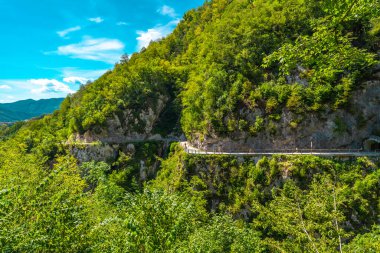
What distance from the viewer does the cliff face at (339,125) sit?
105ft

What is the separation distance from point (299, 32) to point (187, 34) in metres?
47.5

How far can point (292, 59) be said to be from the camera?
22.8 feet

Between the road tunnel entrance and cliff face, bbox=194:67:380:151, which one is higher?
cliff face, bbox=194:67:380:151

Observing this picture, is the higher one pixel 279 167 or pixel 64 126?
pixel 64 126

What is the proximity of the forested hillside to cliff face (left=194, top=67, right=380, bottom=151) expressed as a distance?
0.27 metres

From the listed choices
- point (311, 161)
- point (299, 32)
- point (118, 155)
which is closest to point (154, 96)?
point (118, 155)

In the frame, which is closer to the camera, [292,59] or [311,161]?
[292,59]

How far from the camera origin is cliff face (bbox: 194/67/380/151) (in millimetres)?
31969

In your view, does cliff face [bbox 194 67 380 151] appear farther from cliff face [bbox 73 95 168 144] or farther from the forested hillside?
cliff face [bbox 73 95 168 144]

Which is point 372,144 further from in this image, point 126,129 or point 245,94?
point 126,129

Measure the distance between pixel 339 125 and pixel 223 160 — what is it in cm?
1668

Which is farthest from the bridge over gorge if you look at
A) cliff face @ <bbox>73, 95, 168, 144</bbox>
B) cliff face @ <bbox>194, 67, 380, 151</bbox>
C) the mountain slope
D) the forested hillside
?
cliff face @ <bbox>73, 95, 168, 144</bbox>

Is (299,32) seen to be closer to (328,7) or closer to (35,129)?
(328,7)

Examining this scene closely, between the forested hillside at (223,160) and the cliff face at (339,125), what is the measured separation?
271 mm
